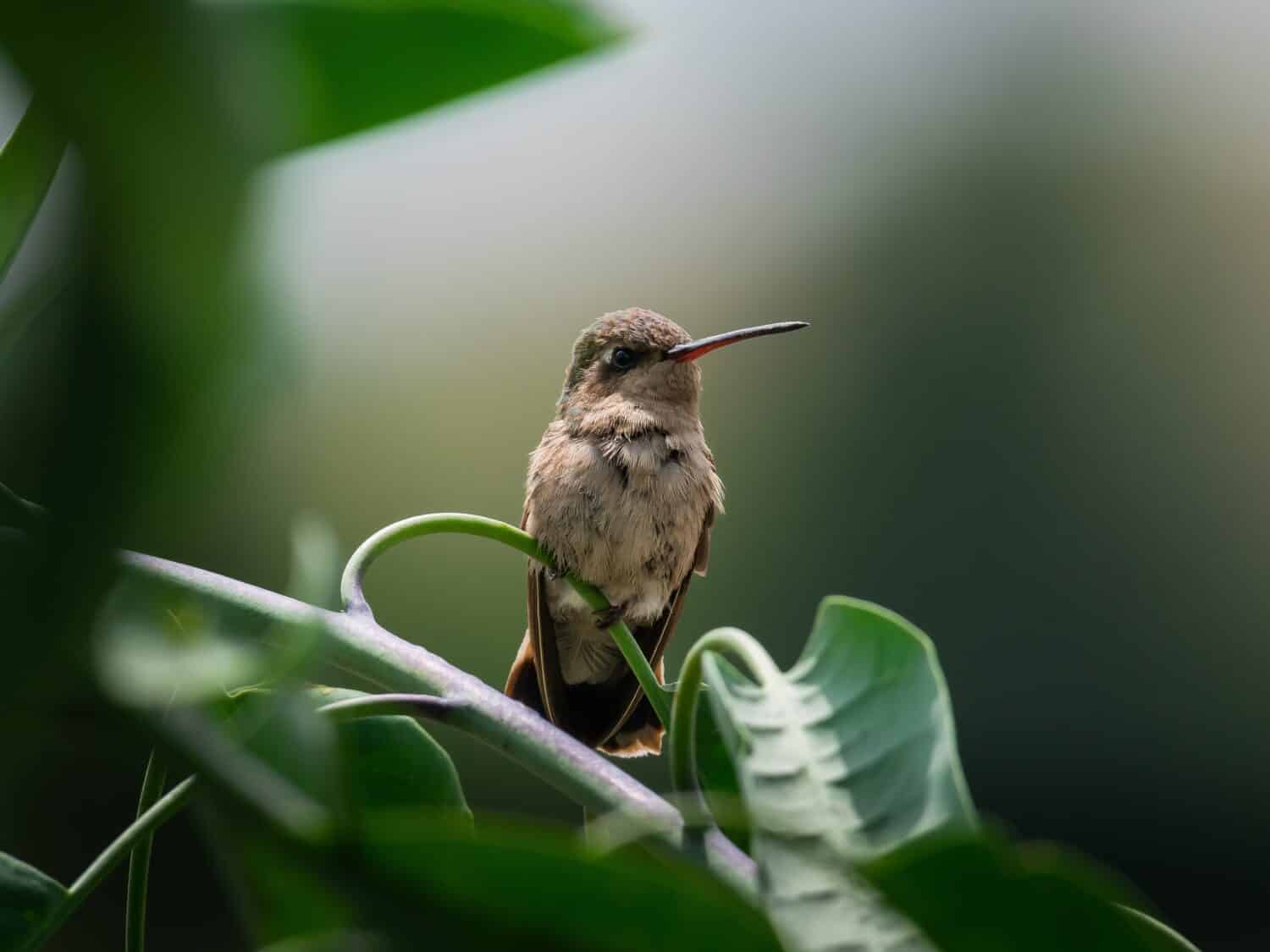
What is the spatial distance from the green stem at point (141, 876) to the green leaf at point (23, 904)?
0.05 metres

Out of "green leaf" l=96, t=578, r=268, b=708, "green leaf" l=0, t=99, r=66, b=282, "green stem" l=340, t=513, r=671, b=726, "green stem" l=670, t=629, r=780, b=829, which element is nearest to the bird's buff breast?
"green stem" l=340, t=513, r=671, b=726

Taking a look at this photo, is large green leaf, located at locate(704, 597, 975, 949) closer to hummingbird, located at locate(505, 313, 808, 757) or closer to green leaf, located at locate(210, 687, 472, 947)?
green leaf, located at locate(210, 687, 472, 947)

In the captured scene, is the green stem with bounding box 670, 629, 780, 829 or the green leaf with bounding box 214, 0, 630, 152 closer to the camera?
the green leaf with bounding box 214, 0, 630, 152

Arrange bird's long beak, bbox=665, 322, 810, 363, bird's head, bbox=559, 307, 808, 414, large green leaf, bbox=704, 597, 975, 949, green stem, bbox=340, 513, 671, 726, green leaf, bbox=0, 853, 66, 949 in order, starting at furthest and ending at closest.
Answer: bird's head, bbox=559, 307, 808, 414 < bird's long beak, bbox=665, 322, 810, 363 < green stem, bbox=340, 513, 671, 726 < green leaf, bbox=0, 853, 66, 949 < large green leaf, bbox=704, 597, 975, 949

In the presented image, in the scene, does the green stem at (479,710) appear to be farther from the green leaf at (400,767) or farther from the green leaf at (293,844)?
the green leaf at (293,844)

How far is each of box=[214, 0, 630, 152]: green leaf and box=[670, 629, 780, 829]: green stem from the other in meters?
0.47

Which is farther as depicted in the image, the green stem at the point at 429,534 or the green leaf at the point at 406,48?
the green stem at the point at 429,534

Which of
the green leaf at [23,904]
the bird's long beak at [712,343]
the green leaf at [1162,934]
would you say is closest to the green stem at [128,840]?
the green leaf at [23,904]

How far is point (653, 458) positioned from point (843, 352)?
26.6ft

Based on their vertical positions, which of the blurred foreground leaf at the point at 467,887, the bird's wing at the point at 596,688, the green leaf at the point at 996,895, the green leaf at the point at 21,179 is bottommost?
the bird's wing at the point at 596,688

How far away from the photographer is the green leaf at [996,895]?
40 centimetres

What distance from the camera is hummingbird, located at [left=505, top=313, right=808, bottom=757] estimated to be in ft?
8.57

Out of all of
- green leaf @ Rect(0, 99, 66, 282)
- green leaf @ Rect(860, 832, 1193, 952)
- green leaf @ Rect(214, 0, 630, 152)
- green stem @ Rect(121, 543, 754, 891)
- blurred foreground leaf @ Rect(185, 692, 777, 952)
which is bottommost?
green stem @ Rect(121, 543, 754, 891)

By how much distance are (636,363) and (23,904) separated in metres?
2.40
